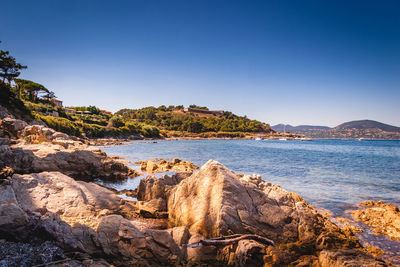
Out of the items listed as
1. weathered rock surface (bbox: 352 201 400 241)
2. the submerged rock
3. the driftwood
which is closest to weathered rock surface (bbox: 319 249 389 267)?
the submerged rock

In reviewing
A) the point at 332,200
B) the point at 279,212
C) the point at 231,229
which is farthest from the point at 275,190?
the point at 332,200

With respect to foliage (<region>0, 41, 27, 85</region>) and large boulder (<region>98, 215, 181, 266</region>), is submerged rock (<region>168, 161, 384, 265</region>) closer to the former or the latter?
large boulder (<region>98, 215, 181, 266</region>)

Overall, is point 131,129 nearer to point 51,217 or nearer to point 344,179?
point 344,179

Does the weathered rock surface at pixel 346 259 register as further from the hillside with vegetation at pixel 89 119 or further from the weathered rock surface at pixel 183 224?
the hillside with vegetation at pixel 89 119

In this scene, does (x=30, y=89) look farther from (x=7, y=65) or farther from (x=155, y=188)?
(x=155, y=188)

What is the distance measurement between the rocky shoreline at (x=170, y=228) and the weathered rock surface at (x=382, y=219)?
171 centimetres

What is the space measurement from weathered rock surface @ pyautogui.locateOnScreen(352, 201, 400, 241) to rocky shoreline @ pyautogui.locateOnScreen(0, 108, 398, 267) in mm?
1706

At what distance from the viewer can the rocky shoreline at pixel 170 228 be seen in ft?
13.6

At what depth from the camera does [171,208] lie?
735 centimetres

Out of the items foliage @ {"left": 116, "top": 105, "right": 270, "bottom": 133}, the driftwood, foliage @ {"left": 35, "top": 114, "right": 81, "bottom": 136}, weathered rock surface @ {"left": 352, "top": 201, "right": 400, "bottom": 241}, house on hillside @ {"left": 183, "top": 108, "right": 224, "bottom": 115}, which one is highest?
house on hillside @ {"left": 183, "top": 108, "right": 224, "bottom": 115}

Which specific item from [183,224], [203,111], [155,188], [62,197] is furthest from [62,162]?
[203,111]

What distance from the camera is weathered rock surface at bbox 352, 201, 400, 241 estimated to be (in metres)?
7.05

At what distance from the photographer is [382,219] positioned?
26.0 feet

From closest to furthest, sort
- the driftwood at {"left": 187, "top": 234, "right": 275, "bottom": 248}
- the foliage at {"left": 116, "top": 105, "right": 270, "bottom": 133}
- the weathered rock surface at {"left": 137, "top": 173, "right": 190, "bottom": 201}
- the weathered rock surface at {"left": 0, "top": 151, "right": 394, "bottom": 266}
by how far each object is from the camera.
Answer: the weathered rock surface at {"left": 0, "top": 151, "right": 394, "bottom": 266} < the driftwood at {"left": 187, "top": 234, "right": 275, "bottom": 248} < the weathered rock surface at {"left": 137, "top": 173, "right": 190, "bottom": 201} < the foliage at {"left": 116, "top": 105, "right": 270, "bottom": 133}
